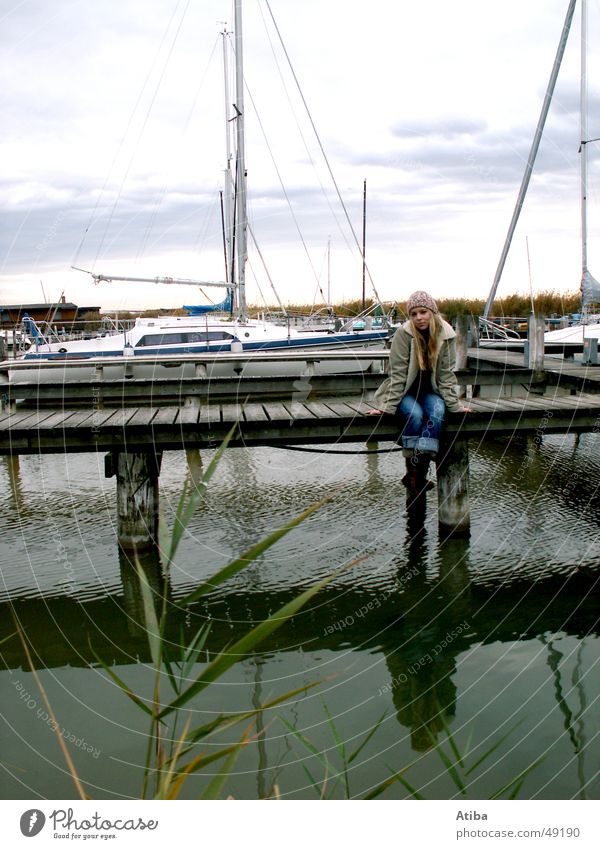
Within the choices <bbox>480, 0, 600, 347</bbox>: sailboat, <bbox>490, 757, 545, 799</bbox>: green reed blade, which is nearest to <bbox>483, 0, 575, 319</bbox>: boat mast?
<bbox>480, 0, 600, 347</bbox>: sailboat

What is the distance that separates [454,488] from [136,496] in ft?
10.4

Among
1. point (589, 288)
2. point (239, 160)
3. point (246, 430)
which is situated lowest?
point (246, 430)

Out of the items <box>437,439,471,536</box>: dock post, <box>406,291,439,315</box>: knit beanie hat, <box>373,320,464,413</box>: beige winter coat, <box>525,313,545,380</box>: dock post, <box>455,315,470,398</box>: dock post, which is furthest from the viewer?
<box>455,315,470,398</box>: dock post

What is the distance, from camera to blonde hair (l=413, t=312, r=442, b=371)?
5.29m

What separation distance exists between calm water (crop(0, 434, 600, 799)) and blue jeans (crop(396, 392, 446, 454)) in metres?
1.44

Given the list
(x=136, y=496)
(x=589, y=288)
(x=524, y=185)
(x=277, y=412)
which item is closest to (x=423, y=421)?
(x=277, y=412)

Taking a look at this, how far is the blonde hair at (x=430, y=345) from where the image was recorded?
529 cm

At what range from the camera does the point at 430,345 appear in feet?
17.6

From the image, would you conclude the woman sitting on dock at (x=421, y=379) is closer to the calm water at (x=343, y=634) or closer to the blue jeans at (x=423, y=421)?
the blue jeans at (x=423, y=421)

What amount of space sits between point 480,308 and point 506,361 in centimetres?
771

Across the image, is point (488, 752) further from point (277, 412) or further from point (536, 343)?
point (536, 343)

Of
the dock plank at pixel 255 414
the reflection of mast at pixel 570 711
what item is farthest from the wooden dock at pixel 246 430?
the reflection of mast at pixel 570 711

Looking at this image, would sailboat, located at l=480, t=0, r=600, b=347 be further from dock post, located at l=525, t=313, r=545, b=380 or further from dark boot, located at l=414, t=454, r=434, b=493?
dark boot, located at l=414, t=454, r=434, b=493
